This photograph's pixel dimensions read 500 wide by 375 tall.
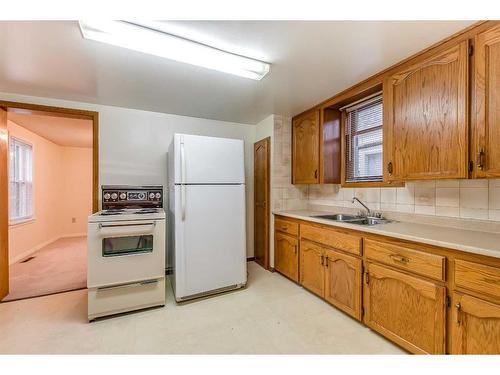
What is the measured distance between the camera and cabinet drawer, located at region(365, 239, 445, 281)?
53.7 inches

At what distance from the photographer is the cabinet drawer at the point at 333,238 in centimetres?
190

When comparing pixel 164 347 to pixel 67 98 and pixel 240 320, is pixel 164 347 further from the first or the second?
pixel 67 98

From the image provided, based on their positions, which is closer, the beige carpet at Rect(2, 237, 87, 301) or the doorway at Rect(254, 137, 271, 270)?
the beige carpet at Rect(2, 237, 87, 301)

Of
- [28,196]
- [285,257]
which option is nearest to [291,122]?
[285,257]

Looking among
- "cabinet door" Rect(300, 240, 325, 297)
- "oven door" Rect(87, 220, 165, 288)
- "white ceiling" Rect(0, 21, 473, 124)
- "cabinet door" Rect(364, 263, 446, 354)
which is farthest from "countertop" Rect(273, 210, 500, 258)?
"oven door" Rect(87, 220, 165, 288)

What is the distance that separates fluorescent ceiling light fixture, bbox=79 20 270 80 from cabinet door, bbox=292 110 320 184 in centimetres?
117

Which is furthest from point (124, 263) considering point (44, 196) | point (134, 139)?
point (44, 196)

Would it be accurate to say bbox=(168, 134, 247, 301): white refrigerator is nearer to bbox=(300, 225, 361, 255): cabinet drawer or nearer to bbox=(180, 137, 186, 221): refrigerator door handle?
bbox=(180, 137, 186, 221): refrigerator door handle

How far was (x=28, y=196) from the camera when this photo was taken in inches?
156

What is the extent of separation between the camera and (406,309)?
153 centimetres

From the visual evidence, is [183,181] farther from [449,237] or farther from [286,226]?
[449,237]

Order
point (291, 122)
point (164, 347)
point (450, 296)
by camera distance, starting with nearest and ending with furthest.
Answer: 1. point (450, 296)
2. point (164, 347)
3. point (291, 122)

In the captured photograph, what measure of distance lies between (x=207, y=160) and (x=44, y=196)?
13.8ft
